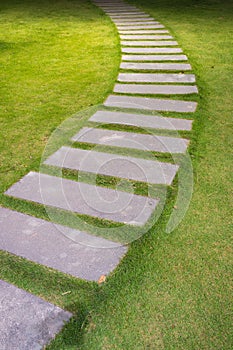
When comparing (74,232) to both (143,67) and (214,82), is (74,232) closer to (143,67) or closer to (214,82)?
(214,82)

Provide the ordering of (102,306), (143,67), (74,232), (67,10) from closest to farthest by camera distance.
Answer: (102,306) → (74,232) → (143,67) → (67,10)

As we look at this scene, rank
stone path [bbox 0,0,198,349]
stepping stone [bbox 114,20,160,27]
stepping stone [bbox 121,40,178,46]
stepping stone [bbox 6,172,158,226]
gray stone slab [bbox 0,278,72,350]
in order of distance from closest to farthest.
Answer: gray stone slab [bbox 0,278,72,350] < stone path [bbox 0,0,198,349] < stepping stone [bbox 6,172,158,226] < stepping stone [bbox 121,40,178,46] < stepping stone [bbox 114,20,160,27]

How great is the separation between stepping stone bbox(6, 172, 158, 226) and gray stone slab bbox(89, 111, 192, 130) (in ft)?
3.23

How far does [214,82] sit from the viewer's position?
4035mm

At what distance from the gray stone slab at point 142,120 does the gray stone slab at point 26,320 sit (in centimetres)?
187

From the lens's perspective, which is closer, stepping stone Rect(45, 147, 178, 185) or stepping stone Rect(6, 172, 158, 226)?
stepping stone Rect(6, 172, 158, 226)

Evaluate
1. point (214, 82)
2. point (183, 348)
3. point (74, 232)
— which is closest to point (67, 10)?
point (214, 82)

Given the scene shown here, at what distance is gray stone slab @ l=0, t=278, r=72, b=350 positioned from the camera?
1389mm

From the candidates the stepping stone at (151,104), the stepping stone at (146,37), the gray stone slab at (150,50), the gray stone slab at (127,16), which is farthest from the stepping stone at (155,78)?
the gray stone slab at (127,16)

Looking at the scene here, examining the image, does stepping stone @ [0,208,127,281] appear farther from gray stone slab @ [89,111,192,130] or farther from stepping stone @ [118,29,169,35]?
stepping stone @ [118,29,169,35]

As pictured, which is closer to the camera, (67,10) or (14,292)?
(14,292)

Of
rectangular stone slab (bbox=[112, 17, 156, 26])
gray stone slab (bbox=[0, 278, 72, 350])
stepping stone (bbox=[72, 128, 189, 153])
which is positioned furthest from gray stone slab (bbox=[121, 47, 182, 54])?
gray stone slab (bbox=[0, 278, 72, 350])

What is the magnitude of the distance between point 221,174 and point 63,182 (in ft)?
3.44

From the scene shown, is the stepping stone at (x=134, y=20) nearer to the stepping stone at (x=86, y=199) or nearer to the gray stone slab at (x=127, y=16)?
the gray stone slab at (x=127, y=16)
